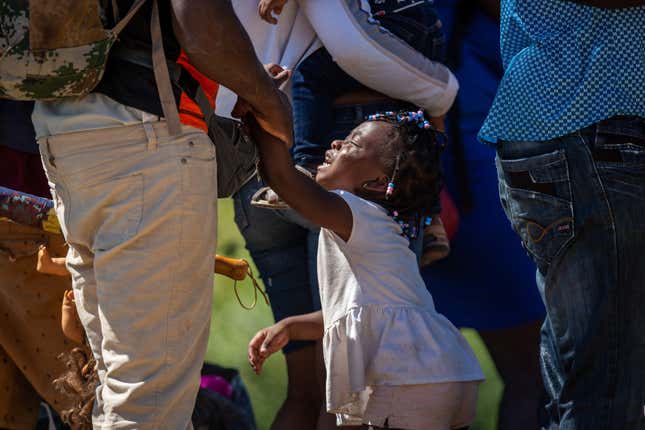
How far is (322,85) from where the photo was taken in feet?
12.2

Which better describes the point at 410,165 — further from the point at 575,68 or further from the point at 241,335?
the point at 241,335

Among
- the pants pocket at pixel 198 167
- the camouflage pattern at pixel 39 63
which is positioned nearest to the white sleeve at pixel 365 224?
the pants pocket at pixel 198 167

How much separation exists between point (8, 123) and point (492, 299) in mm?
2240

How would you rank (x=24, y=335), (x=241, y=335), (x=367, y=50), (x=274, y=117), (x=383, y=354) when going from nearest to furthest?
(x=274, y=117)
(x=383, y=354)
(x=367, y=50)
(x=24, y=335)
(x=241, y=335)

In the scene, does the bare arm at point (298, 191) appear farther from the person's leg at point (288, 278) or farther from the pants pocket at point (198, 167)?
the person's leg at point (288, 278)

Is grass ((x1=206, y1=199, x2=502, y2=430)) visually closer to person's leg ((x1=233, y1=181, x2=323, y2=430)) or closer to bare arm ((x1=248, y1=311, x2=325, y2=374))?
person's leg ((x1=233, y1=181, x2=323, y2=430))

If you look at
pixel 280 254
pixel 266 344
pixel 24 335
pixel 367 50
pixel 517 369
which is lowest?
pixel 517 369

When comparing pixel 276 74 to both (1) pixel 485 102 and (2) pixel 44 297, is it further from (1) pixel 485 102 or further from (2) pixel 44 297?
(1) pixel 485 102

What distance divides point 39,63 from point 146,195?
1.28 ft

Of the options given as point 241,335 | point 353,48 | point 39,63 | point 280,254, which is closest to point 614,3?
point 353,48

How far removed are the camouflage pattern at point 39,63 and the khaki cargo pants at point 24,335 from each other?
1.46 metres

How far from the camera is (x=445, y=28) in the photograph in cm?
440

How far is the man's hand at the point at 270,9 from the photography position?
3535mm

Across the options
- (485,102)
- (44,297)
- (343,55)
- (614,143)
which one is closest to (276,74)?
(343,55)
